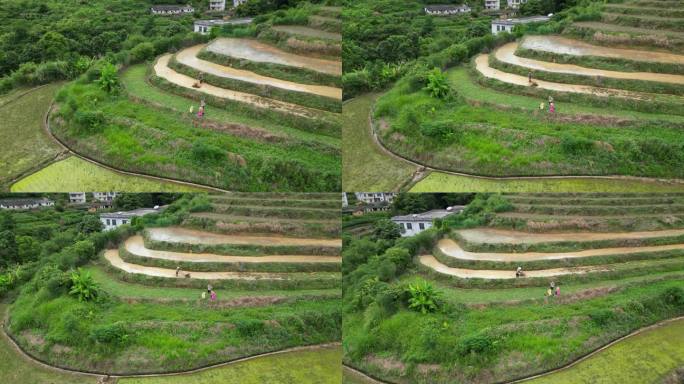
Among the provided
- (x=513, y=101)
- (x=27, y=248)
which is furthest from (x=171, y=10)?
(x=513, y=101)

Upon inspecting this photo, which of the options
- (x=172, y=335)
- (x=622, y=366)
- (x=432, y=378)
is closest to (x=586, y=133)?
(x=622, y=366)

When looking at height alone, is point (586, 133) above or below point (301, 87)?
below

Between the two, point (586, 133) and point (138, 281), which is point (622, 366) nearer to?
point (586, 133)

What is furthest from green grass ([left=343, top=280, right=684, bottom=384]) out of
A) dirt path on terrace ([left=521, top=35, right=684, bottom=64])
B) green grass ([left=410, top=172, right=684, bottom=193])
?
dirt path on terrace ([left=521, top=35, right=684, bottom=64])

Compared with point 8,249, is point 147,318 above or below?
below

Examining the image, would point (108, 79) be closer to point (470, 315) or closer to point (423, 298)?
point (423, 298)

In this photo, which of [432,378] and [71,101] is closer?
[432,378]


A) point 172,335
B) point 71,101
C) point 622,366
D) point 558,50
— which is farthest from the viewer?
point 558,50
